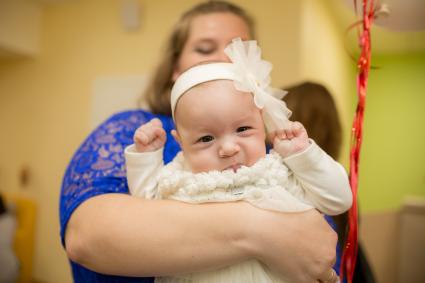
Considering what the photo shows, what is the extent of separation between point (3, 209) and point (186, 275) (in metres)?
2.39

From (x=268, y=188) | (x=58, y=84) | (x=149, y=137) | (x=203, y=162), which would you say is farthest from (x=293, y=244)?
(x=58, y=84)

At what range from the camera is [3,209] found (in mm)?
2318

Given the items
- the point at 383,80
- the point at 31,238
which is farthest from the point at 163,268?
the point at 31,238

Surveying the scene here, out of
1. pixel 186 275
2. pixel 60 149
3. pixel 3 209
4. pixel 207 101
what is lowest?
pixel 3 209

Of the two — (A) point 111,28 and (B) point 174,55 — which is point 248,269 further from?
(A) point 111,28

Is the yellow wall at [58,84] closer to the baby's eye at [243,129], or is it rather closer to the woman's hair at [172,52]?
the woman's hair at [172,52]

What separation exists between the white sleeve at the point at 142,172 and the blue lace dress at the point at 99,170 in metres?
0.05

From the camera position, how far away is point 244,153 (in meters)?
0.54

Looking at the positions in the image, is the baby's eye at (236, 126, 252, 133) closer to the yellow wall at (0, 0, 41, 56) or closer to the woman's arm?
the woman's arm

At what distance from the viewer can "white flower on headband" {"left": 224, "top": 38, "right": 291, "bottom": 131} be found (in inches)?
19.9

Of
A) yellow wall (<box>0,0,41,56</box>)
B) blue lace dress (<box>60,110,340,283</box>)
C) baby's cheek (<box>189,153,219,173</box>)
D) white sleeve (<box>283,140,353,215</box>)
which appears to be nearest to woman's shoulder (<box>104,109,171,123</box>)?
blue lace dress (<box>60,110,340,283</box>)

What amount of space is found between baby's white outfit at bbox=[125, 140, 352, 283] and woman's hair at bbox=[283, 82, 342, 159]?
19cm

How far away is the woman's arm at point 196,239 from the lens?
470 millimetres

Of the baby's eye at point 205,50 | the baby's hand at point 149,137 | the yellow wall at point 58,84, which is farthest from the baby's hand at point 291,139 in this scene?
the yellow wall at point 58,84
